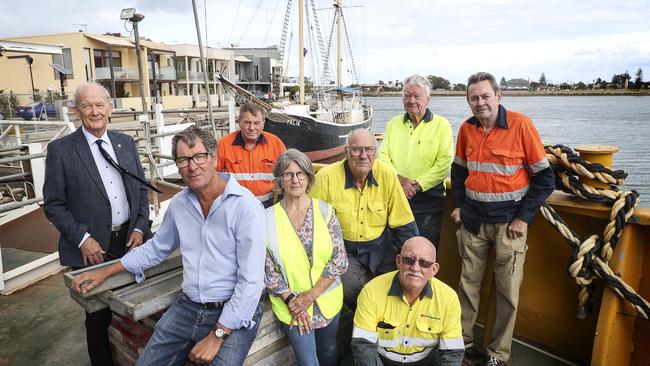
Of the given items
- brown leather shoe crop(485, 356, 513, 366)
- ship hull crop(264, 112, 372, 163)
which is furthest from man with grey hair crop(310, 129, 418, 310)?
ship hull crop(264, 112, 372, 163)

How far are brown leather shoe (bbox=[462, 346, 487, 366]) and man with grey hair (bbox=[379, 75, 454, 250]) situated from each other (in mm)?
818

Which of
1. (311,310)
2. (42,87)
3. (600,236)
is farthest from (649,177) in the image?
(42,87)

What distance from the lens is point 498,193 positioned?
2574 mm

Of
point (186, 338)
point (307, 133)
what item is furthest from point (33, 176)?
point (307, 133)

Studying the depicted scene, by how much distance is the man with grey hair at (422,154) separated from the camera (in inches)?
122

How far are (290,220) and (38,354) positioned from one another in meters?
2.22

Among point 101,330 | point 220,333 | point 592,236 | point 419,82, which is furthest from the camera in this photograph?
point 419,82

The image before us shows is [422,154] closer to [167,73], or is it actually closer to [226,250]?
[226,250]

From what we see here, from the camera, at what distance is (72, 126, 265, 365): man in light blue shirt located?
1.98 m

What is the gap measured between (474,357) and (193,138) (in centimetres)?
236

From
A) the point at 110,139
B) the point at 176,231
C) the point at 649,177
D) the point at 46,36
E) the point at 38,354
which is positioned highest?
the point at 46,36

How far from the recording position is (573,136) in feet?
101

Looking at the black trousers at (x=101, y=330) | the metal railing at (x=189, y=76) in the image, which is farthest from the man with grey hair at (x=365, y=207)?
the metal railing at (x=189, y=76)

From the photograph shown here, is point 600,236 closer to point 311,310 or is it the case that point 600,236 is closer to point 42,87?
point 311,310
